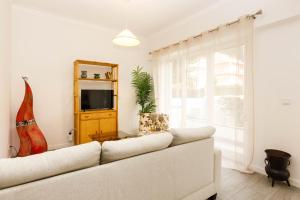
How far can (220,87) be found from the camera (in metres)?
3.18

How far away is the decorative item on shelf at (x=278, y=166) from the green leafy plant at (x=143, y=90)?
275 centimetres

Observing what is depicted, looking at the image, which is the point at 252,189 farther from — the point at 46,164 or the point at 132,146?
the point at 46,164

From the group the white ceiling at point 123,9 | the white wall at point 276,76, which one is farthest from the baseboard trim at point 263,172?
the white ceiling at point 123,9

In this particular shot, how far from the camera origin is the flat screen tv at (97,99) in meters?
4.05

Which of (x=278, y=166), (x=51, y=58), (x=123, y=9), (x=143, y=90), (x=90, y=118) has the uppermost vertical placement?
(x=123, y=9)

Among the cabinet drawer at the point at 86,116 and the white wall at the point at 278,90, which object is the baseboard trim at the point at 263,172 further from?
the cabinet drawer at the point at 86,116

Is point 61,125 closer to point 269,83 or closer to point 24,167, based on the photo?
point 24,167

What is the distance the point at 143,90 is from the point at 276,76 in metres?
2.81

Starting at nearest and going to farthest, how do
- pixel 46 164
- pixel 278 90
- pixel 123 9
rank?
pixel 46 164 < pixel 278 90 < pixel 123 9

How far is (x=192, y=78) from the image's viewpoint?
12.3 ft

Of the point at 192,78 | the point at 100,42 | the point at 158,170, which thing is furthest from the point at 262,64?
the point at 100,42

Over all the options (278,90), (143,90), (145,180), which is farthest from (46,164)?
(143,90)

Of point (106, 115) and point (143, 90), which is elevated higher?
point (143, 90)

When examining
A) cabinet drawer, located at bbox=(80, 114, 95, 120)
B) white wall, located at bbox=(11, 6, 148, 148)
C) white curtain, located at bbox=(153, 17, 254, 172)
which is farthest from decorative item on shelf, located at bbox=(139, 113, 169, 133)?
white wall, located at bbox=(11, 6, 148, 148)
